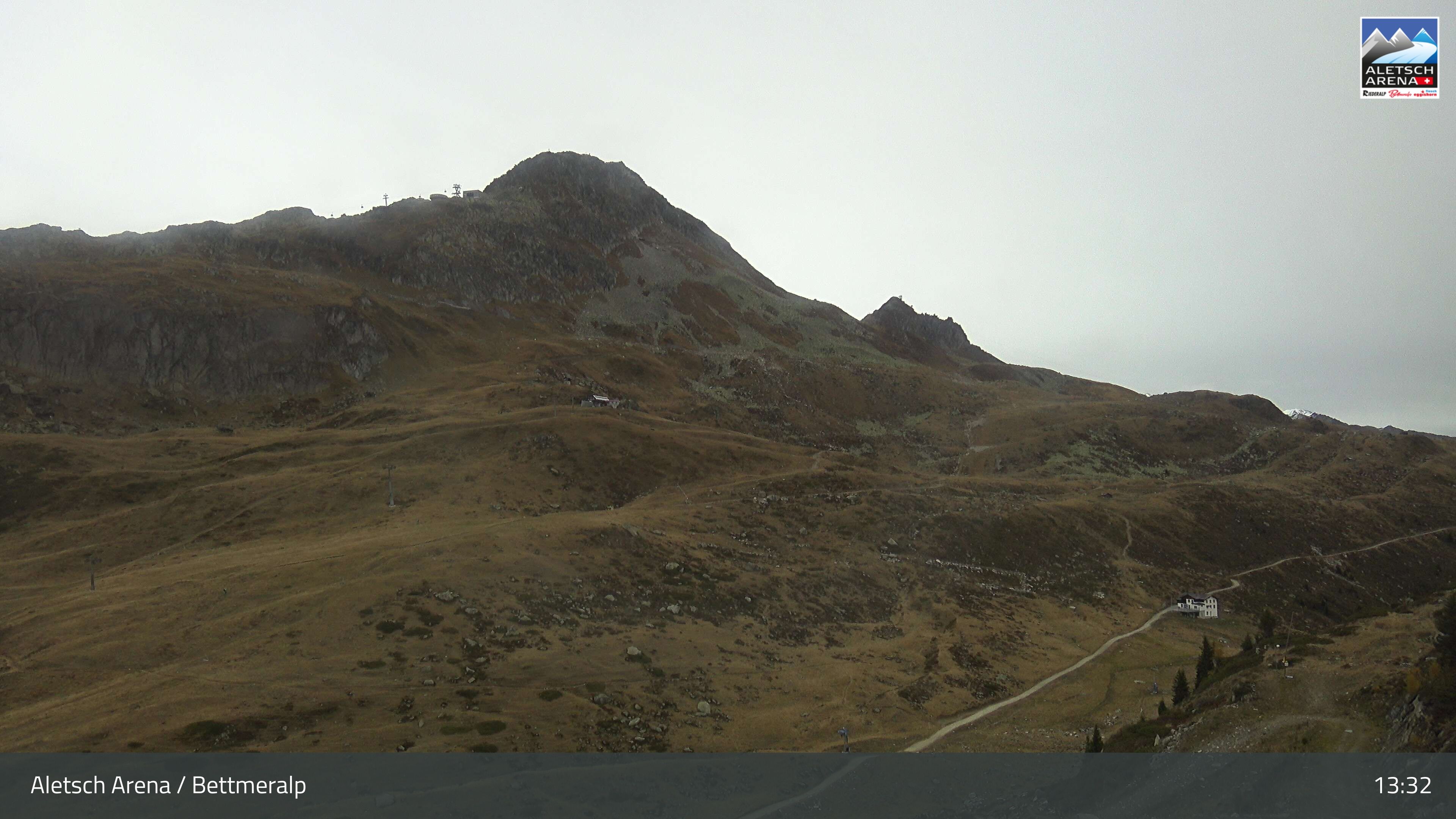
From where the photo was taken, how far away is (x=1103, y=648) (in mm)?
52438

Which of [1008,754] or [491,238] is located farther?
[491,238]

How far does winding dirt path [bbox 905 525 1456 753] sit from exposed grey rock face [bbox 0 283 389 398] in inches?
3345

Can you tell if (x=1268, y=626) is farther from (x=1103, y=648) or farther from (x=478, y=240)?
(x=478, y=240)

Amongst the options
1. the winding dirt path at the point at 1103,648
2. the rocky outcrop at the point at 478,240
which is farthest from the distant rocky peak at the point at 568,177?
the winding dirt path at the point at 1103,648

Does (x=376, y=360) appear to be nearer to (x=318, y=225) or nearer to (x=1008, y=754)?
(x=318, y=225)

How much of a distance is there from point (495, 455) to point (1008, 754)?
4916 cm

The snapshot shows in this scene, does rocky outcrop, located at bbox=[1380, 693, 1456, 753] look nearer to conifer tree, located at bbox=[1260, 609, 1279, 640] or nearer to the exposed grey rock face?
conifer tree, located at bbox=[1260, 609, 1279, 640]

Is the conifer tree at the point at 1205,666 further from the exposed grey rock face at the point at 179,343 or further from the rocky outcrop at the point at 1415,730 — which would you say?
the exposed grey rock face at the point at 179,343

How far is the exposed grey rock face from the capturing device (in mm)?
83188

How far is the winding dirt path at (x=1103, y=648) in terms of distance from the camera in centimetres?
3653

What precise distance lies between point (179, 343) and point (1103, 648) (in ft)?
327

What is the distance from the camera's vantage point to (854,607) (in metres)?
53.0

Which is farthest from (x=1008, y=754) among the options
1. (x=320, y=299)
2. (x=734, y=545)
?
(x=320, y=299)

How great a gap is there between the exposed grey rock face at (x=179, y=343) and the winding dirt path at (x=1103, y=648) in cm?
8497
